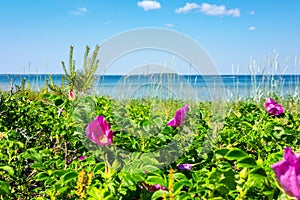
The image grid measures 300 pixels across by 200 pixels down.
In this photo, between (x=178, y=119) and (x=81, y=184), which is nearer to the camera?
(x=81, y=184)

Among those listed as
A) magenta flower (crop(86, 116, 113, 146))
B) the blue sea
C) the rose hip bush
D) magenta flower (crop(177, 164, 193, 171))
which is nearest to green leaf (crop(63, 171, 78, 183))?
the rose hip bush

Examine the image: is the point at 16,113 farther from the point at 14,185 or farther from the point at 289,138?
the point at 289,138

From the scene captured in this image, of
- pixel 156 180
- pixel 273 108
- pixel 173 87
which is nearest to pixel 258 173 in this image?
pixel 156 180

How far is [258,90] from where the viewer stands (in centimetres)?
652

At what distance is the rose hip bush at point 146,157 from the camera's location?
0.97 meters

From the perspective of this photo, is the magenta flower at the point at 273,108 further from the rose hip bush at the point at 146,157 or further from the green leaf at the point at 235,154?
the green leaf at the point at 235,154

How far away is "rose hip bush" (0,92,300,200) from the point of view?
3.19 ft

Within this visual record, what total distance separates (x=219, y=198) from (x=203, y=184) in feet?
0.36

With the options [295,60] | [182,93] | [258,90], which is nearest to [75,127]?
[182,93]

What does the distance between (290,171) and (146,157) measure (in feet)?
1.88

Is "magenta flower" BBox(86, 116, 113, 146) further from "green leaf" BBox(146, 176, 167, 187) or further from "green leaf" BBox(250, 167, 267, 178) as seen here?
"green leaf" BBox(250, 167, 267, 178)

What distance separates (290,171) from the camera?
83 centimetres

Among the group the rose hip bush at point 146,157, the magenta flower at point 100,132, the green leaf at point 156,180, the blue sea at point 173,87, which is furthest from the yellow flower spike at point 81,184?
the blue sea at point 173,87

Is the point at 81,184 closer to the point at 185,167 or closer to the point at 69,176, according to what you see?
the point at 69,176
